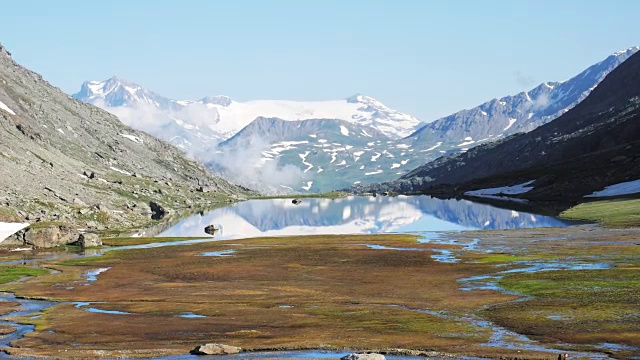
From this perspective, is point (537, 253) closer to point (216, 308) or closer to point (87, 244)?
point (216, 308)

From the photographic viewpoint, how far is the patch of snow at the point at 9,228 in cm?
14750

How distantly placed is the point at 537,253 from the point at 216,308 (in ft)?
181

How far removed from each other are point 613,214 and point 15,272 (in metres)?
129

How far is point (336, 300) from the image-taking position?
76500mm

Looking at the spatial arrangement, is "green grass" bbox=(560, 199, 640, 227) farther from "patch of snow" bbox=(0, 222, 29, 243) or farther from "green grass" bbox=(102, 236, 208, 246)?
"patch of snow" bbox=(0, 222, 29, 243)

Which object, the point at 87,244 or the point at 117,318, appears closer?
the point at 117,318

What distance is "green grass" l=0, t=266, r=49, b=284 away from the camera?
325 feet

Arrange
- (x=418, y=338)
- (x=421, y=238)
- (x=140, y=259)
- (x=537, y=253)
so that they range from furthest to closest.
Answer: (x=421, y=238), (x=140, y=259), (x=537, y=253), (x=418, y=338)

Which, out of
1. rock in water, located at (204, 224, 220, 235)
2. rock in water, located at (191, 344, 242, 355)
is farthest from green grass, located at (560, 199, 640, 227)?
rock in water, located at (191, 344, 242, 355)

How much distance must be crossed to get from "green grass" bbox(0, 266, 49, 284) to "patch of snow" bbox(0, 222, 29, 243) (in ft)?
126

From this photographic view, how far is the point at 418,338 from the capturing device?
55.9 m

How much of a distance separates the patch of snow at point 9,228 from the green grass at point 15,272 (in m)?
38.5

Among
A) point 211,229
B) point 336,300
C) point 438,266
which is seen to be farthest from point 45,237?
point 336,300

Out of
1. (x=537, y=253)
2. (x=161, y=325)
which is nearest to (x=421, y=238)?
(x=537, y=253)
